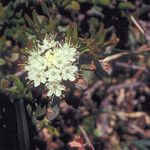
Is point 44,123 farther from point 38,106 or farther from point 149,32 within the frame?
point 149,32

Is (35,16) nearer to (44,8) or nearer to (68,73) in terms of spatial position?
(44,8)

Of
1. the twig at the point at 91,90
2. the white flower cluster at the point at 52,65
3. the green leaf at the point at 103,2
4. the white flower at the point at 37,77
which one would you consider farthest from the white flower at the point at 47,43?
the twig at the point at 91,90

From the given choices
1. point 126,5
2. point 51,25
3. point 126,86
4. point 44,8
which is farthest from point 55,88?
point 126,86

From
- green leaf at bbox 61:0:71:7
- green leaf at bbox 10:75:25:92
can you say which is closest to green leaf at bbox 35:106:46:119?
green leaf at bbox 10:75:25:92

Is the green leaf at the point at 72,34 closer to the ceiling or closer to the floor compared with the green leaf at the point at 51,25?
closer to the floor

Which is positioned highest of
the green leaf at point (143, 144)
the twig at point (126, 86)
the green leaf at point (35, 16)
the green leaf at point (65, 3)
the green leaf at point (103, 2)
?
the green leaf at point (103, 2)

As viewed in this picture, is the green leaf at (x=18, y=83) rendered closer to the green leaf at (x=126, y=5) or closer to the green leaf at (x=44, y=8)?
the green leaf at (x=44, y=8)
